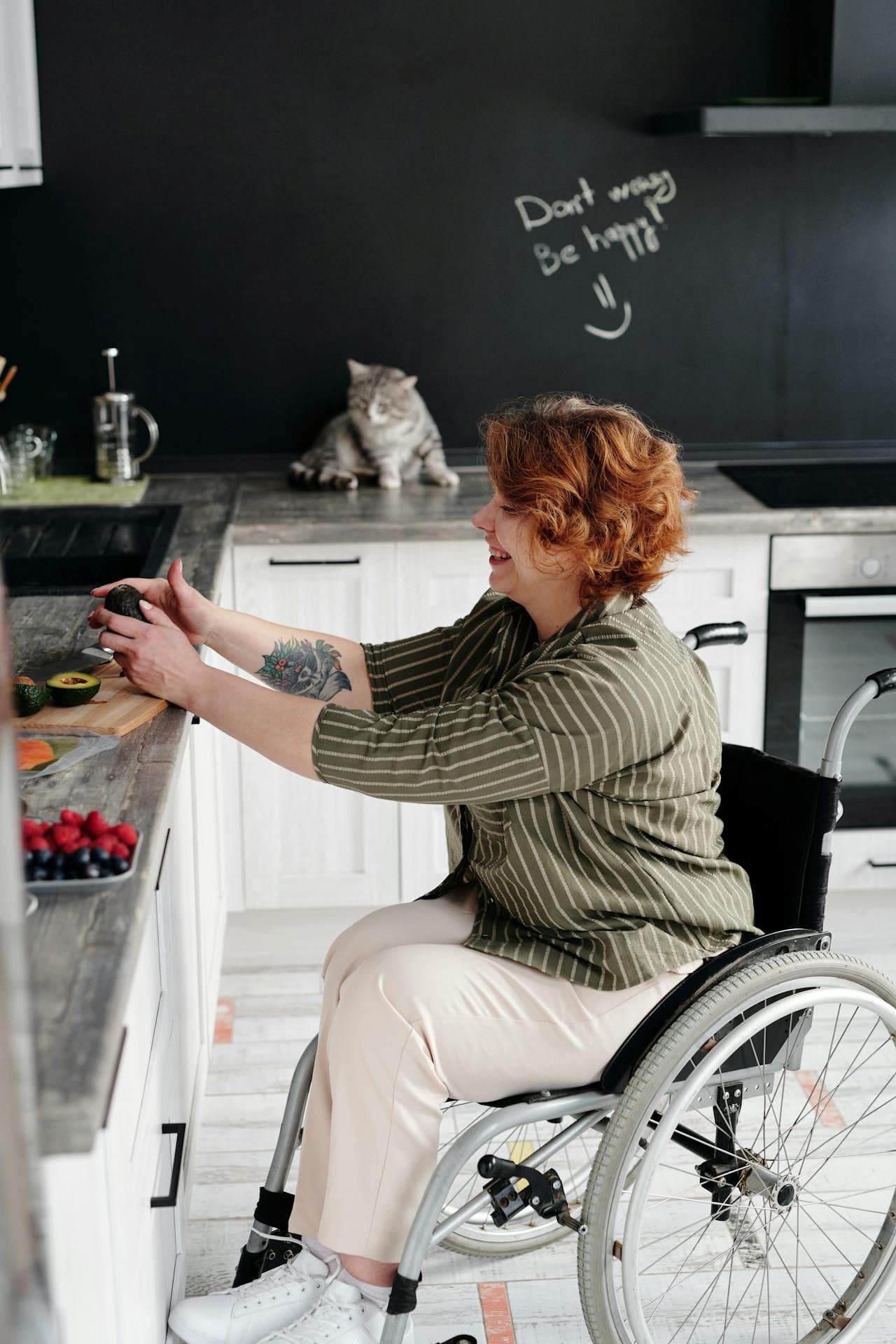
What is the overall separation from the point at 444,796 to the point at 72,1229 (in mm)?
639

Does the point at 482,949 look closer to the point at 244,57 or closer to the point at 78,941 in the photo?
the point at 78,941

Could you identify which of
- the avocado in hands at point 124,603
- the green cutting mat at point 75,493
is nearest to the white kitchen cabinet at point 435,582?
the green cutting mat at point 75,493

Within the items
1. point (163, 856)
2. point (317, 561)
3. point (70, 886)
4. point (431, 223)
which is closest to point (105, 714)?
point (163, 856)

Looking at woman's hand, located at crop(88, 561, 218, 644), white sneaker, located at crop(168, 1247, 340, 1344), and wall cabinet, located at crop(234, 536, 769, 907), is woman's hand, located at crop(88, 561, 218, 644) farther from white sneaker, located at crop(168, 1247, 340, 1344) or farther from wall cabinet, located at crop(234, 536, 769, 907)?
wall cabinet, located at crop(234, 536, 769, 907)

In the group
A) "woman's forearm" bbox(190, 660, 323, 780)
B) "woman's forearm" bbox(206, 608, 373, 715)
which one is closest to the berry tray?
"woman's forearm" bbox(190, 660, 323, 780)

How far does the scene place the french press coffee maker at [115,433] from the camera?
3135 mm

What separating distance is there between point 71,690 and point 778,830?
35.0 inches

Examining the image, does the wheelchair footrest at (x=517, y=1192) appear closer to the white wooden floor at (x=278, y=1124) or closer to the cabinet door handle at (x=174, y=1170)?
the cabinet door handle at (x=174, y=1170)

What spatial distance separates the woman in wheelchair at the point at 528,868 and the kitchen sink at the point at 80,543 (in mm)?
963

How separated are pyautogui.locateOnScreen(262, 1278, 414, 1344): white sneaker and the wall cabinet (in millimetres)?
1442

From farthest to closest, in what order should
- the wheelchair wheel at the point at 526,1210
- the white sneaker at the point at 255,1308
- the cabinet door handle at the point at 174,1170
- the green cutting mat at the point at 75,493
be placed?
the green cutting mat at the point at 75,493 → the wheelchair wheel at the point at 526,1210 → the white sneaker at the point at 255,1308 → the cabinet door handle at the point at 174,1170

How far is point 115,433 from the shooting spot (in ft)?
10.4

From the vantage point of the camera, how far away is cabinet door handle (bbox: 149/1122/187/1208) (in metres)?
1.50

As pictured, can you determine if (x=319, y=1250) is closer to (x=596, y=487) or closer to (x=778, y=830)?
(x=778, y=830)
